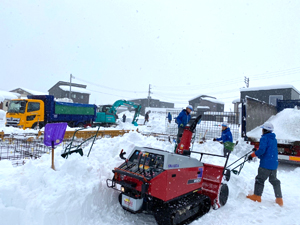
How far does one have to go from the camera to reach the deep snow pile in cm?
730

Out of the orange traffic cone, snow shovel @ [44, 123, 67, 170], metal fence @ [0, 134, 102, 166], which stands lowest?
the orange traffic cone

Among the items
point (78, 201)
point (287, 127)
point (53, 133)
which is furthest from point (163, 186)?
point (287, 127)

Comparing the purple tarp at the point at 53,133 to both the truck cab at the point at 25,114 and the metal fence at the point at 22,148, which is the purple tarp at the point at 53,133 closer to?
the metal fence at the point at 22,148

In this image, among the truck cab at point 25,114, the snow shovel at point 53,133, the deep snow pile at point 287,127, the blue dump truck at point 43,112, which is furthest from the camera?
the blue dump truck at point 43,112

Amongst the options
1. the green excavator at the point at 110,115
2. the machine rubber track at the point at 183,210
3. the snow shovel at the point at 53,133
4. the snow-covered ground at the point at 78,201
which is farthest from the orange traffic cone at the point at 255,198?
the green excavator at the point at 110,115

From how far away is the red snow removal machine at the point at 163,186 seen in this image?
303cm

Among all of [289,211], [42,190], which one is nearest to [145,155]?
[42,190]

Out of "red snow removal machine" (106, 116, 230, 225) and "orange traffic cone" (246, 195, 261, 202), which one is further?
"orange traffic cone" (246, 195, 261, 202)

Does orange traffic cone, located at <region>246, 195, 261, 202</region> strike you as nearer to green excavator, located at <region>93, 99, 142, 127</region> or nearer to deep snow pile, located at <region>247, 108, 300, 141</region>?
deep snow pile, located at <region>247, 108, 300, 141</region>

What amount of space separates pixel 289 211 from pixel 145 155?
3.20m

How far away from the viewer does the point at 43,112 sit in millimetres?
13773

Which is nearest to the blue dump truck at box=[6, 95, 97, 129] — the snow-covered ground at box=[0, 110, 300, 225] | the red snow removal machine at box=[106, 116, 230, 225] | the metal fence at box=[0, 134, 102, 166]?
the metal fence at box=[0, 134, 102, 166]

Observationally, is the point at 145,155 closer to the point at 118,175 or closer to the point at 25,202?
the point at 118,175

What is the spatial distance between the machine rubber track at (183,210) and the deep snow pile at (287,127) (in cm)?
469
